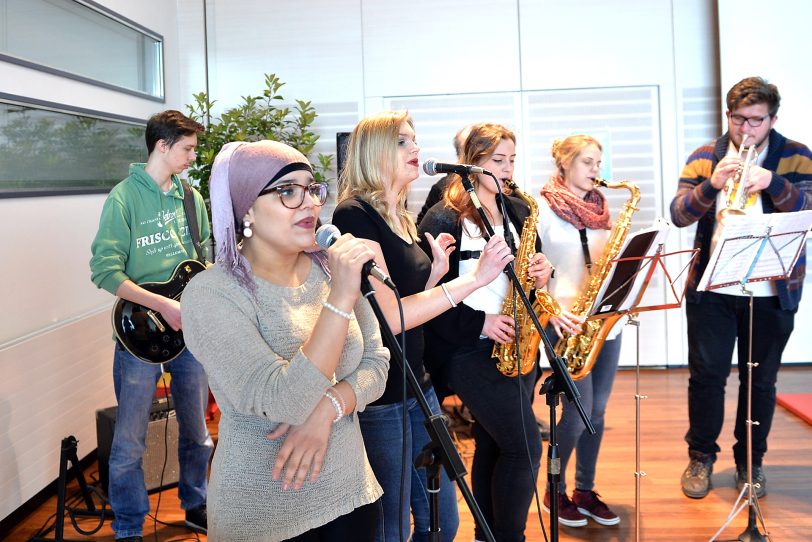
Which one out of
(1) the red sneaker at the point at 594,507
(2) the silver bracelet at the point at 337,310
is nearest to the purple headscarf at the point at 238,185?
(2) the silver bracelet at the point at 337,310

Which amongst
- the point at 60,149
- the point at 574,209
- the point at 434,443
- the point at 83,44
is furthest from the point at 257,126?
the point at 434,443

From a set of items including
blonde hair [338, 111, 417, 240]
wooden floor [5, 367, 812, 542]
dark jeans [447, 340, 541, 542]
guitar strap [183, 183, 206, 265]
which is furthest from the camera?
guitar strap [183, 183, 206, 265]

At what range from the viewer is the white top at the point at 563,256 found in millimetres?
3588

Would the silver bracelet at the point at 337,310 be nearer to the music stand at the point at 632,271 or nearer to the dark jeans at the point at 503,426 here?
the dark jeans at the point at 503,426

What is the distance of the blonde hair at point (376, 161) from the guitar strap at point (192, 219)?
149cm

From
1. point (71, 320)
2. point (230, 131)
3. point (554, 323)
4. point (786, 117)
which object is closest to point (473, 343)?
point (554, 323)

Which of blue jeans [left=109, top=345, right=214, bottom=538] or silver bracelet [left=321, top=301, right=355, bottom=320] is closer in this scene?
silver bracelet [left=321, top=301, right=355, bottom=320]

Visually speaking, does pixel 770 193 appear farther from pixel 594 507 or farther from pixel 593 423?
pixel 594 507

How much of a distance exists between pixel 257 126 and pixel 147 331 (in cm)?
308

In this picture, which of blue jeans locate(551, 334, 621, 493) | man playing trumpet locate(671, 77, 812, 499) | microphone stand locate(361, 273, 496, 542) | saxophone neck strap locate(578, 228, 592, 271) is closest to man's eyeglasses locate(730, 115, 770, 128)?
man playing trumpet locate(671, 77, 812, 499)

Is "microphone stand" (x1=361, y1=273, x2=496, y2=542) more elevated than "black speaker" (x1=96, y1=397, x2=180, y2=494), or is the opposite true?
"microphone stand" (x1=361, y1=273, x2=496, y2=542)

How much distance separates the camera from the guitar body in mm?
3463

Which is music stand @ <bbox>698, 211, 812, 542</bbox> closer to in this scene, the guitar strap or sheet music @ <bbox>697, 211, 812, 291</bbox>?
sheet music @ <bbox>697, 211, 812, 291</bbox>

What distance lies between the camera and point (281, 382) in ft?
5.42
